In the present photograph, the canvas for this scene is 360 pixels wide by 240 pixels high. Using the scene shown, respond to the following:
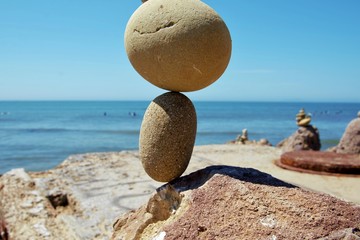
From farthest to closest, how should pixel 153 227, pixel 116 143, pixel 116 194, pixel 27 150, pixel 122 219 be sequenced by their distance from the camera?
pixel 116 143, pixel 27 150, pixel 116 194, pixel 122 219, pixel 153 227

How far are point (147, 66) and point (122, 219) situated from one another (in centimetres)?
140

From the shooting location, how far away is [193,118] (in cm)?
294

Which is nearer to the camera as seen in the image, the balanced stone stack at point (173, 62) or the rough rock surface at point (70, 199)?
the balanced stone stack at point (173, 62)

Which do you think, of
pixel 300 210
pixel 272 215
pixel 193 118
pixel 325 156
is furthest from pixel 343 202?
pixel 325 156

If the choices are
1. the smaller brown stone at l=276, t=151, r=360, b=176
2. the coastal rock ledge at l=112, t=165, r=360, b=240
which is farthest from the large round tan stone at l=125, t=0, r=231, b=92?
the smaller brown stone at l=276, t=151, r=360, b=176

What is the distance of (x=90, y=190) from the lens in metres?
6.23

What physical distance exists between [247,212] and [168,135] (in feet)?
2.91

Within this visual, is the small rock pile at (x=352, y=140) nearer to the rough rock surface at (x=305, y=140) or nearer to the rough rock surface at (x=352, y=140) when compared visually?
the rough rock surface at (x=352, y=140)

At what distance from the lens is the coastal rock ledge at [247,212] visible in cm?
213

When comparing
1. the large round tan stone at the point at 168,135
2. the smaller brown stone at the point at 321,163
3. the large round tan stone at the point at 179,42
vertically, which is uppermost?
the large round tan stone at the point at 179,42

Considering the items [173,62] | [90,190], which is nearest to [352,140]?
[90,190]

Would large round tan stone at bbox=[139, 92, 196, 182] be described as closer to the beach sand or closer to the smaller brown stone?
the beach sand

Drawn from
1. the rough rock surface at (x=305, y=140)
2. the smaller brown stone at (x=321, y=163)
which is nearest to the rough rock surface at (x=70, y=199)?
the smaller brown stone at (x=321, y=163)

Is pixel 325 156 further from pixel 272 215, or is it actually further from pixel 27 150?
pixel 27 150
